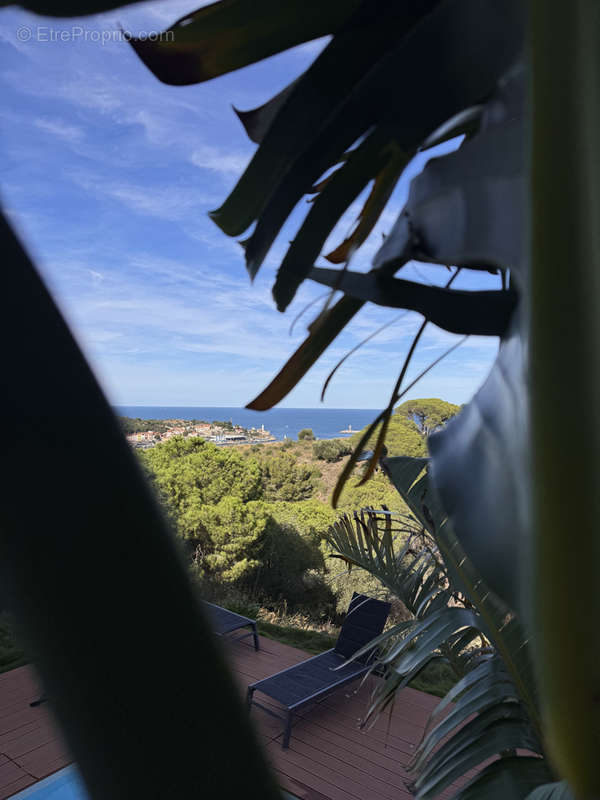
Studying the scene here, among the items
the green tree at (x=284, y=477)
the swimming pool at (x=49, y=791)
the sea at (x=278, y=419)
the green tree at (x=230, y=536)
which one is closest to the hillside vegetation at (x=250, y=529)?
the green tree at (x=230, y=536)

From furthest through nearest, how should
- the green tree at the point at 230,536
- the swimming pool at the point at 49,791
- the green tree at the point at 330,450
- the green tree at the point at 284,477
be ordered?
1. the green tree at the point at 330,450
2. the green tree at the point at 284,477
3. the green tree at the point at 230,536
4. the swimming pool at the point at 49,791

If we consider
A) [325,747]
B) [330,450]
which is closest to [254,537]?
[325,747]

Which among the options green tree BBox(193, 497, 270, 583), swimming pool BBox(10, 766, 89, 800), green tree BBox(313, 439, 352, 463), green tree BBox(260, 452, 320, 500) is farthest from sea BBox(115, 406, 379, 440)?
swimming pool BBox(10, 766, 89, 800)

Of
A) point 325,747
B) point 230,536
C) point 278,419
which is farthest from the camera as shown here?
point 278,419

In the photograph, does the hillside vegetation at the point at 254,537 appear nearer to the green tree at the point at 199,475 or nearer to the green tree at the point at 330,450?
the green tree at the point at 199,475

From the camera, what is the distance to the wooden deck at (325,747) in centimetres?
364

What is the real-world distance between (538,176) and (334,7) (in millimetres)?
531

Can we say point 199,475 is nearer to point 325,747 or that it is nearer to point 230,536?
point 230,536

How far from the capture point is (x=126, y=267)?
124 feet

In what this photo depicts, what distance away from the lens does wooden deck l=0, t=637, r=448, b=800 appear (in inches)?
143

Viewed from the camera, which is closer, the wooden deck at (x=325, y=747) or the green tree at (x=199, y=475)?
the wooden deck at (x=325, y=747)

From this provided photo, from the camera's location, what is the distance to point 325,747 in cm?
410

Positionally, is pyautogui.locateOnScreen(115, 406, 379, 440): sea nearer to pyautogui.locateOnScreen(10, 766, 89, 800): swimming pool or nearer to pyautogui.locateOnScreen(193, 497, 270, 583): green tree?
pyautogui.locateOnScreen(193, 497, 270, 583): green tree

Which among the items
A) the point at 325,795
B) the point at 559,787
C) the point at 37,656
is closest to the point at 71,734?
the point at 37,656
